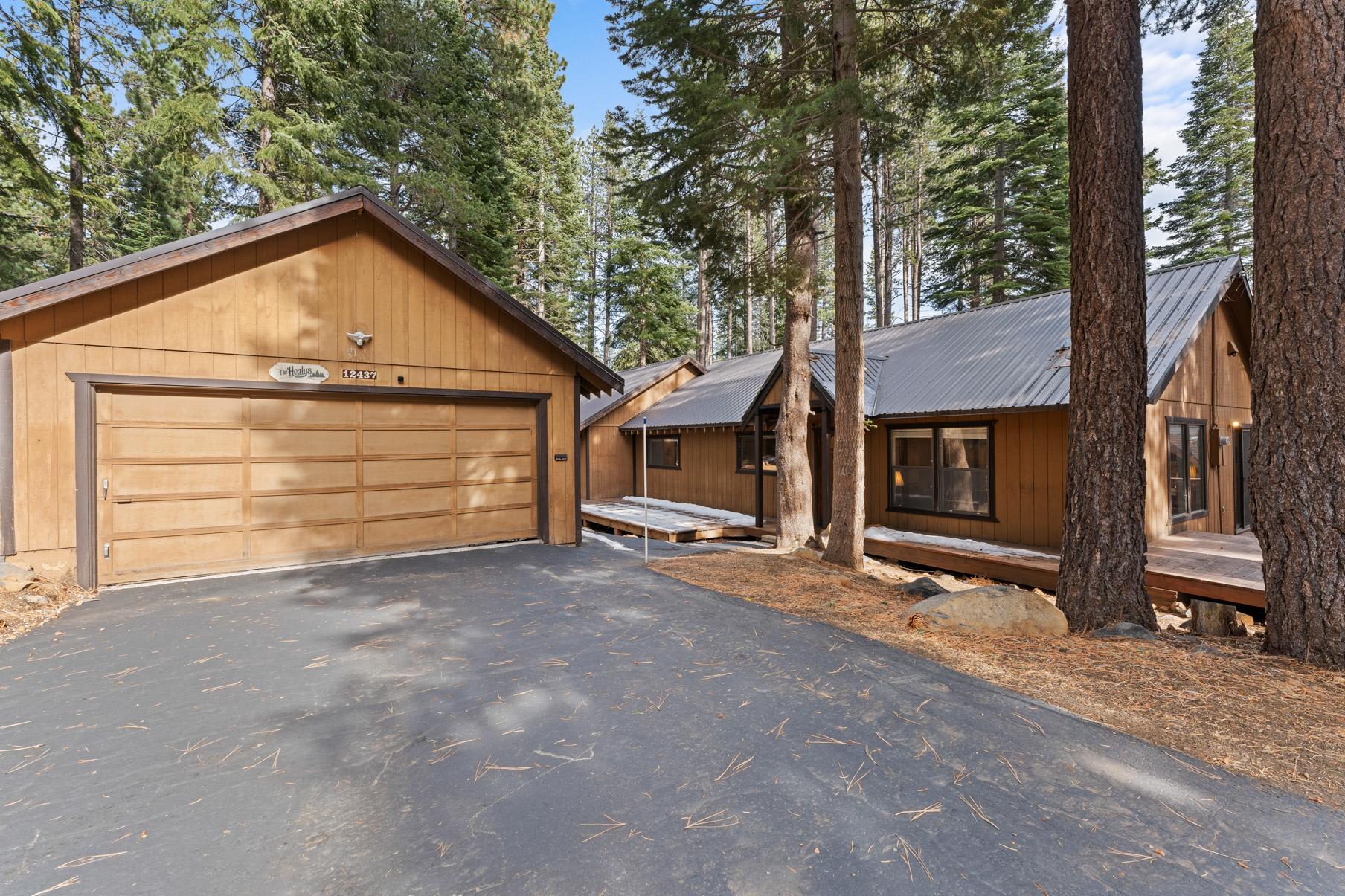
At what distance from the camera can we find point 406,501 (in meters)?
7.66

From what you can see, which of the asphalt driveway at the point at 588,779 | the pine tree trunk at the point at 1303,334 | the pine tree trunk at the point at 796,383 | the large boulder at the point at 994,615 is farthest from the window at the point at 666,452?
the pine tree trunk at the point at 1303,334

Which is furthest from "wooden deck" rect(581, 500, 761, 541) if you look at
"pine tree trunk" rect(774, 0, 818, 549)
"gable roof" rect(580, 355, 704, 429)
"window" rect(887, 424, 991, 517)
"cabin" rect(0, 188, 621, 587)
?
"gable roof" rect(580, 355, 704, 429)

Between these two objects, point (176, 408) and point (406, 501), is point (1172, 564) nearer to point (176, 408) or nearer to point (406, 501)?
point (406, 501)

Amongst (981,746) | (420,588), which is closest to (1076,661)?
(981,746)

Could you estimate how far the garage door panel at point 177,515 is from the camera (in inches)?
238

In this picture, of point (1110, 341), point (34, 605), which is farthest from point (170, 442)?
point (1110, 341)

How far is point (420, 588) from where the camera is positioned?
596cm

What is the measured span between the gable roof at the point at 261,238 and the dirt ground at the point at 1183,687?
5.26 metres

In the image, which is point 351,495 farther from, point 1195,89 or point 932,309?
point 1195,89

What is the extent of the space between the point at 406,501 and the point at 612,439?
409 inches

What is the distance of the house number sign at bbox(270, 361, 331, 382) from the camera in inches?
262

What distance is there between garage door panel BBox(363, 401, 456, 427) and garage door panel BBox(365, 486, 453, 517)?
0.92 m

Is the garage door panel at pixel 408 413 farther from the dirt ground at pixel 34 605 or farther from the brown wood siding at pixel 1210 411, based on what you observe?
the brown wood siding at pixel 1210 411

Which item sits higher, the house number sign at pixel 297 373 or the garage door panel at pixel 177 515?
the house number sign at pixel 297 373
